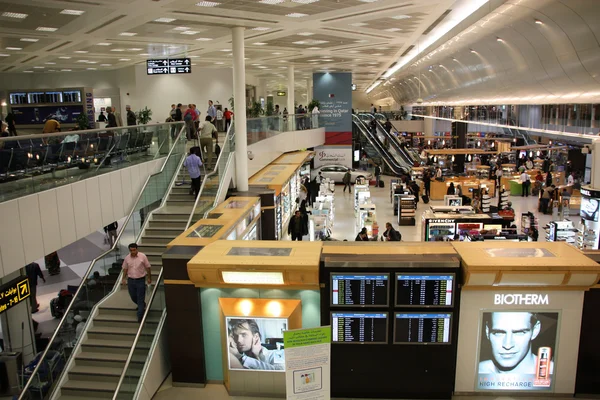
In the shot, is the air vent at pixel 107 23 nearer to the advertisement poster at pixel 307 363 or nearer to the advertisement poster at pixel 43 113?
the advertisement poster at pixel 307 363

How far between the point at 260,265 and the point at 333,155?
2725 cm

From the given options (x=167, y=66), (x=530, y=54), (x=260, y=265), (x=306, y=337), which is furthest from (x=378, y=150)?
(x=306, y=337)

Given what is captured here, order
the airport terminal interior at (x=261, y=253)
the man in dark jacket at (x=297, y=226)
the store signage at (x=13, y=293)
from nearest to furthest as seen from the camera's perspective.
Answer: the airport terminal interior at (x=261, y=253), the store signage at (x=13, y=293), the man in dark jacket at (x=297, y=226)

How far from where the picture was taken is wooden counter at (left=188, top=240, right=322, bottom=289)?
7844 mm

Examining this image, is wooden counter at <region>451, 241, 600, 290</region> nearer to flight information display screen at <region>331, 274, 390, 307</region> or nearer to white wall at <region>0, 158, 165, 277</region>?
flight information display screen at <region>331, 274, 390, 307</region>

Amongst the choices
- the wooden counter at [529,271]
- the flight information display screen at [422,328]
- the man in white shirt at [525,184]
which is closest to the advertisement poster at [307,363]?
the flight information display screen at [422,328]

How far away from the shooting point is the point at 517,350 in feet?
26.5

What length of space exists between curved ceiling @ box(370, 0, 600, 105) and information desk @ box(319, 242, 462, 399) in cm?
740

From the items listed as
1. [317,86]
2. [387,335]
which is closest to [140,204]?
[387,335]

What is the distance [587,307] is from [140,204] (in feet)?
31.5

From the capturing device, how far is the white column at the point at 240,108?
14.6m

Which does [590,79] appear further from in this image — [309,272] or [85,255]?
[85,255]

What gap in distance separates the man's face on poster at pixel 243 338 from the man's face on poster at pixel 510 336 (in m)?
3.78

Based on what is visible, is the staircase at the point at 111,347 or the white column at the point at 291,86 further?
the white column at the point at 291,86
